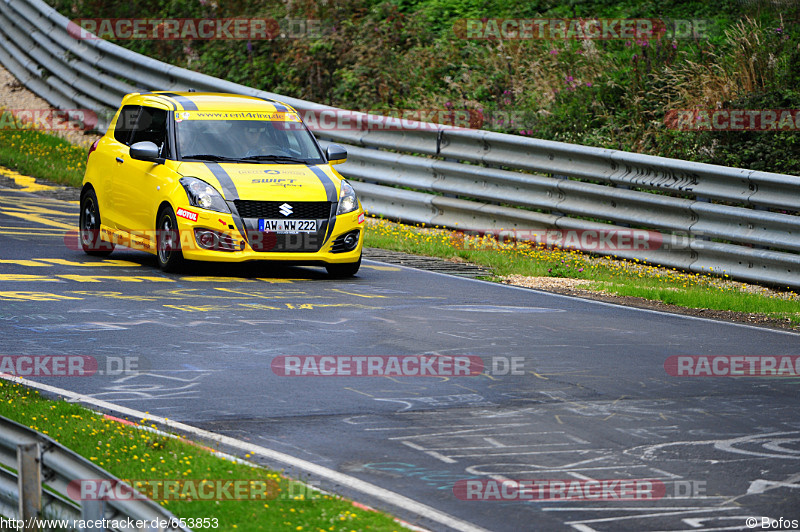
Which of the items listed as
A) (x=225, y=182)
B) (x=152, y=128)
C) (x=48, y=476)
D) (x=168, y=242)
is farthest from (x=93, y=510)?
(x=152, y=128)

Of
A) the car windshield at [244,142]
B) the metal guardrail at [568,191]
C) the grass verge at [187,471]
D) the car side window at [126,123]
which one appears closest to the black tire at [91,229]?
the car side window at [126,123]

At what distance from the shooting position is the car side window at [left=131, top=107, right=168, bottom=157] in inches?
551

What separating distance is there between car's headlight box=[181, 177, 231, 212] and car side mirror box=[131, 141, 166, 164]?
0.71m

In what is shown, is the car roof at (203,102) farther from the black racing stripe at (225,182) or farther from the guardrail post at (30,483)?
the guardrail post at (30,483)

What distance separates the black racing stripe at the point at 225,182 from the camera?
1286 centimetres

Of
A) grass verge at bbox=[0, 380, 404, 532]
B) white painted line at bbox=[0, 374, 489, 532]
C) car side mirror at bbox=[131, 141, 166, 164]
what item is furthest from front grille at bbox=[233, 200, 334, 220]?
grass verge at bbox=[0, 380, 404, 532]

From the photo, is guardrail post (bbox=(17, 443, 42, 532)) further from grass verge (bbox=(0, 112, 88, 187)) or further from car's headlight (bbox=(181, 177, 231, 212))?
grass verge (bbox=(0, 112, 88, 187))

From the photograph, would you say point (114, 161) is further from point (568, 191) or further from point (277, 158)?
point (568, 191)

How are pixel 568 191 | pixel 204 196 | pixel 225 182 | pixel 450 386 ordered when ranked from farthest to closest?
pixel 568 191, pixel 225 182, pixel 204 196, pixel 450 386

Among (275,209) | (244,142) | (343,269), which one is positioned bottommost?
(343,269)

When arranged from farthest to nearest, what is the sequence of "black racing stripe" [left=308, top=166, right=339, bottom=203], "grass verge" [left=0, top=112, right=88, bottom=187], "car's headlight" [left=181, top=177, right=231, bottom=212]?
"grass verge" [left=0, top=112, right=88, bottom=187]
"black racing stripe" [left=308, top=166, right=339, bottom=203]
"car's headlight" [left=181, top=177, right=231, bottom=212]

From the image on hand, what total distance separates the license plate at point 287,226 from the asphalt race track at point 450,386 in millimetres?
591

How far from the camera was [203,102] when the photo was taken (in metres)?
14.4

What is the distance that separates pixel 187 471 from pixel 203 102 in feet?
29.6
